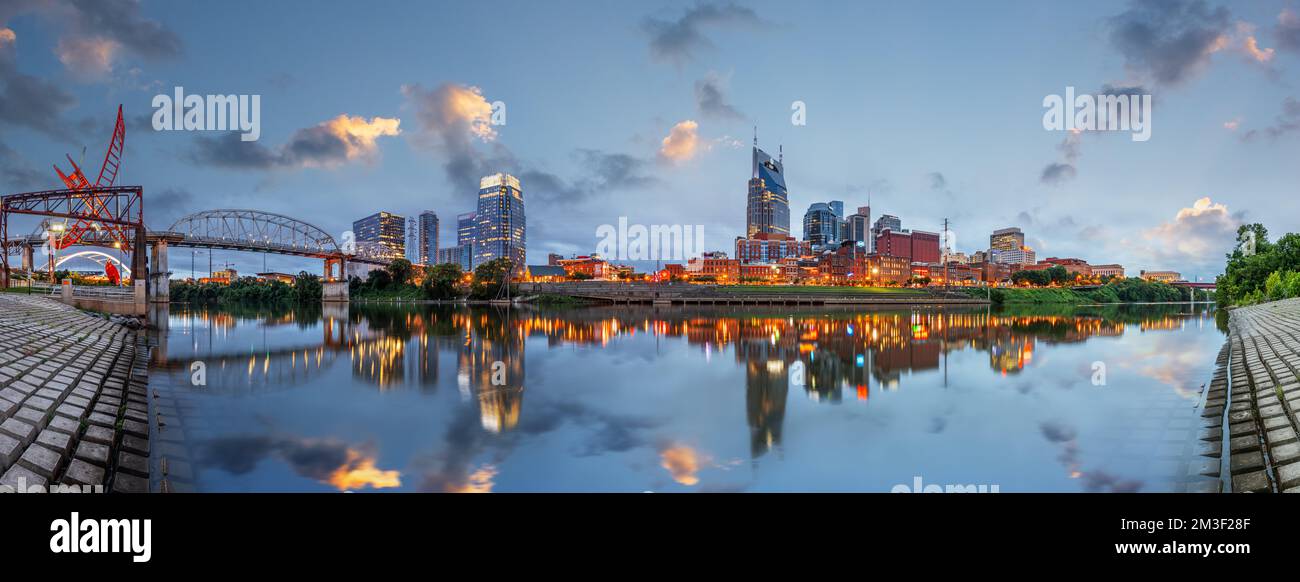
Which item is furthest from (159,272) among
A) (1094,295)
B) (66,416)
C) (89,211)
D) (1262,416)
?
(1094,295)

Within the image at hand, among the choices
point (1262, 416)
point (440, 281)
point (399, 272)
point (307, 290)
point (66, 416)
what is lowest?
point (1262, 416)

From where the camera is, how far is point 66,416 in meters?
9.50

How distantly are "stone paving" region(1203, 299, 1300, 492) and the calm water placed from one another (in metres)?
0.61

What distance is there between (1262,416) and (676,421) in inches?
498

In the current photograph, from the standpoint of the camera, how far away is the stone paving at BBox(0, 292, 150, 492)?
7.23 meters

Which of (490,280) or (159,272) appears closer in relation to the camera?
(159,272)

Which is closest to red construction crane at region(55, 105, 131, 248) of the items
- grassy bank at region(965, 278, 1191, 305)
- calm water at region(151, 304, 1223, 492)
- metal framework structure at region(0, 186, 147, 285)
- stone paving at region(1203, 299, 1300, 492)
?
metal framework structure at region(0, 186, 147, 285)

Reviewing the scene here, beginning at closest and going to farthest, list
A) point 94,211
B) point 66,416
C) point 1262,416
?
1. point 66,416
2. point 1262,416
3. point 94,211

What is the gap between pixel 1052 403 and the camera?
15242 millimetres

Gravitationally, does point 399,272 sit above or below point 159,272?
above

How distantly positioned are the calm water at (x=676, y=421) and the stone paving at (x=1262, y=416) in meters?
0.61

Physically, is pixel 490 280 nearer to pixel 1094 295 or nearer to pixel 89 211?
pixel 89 211
